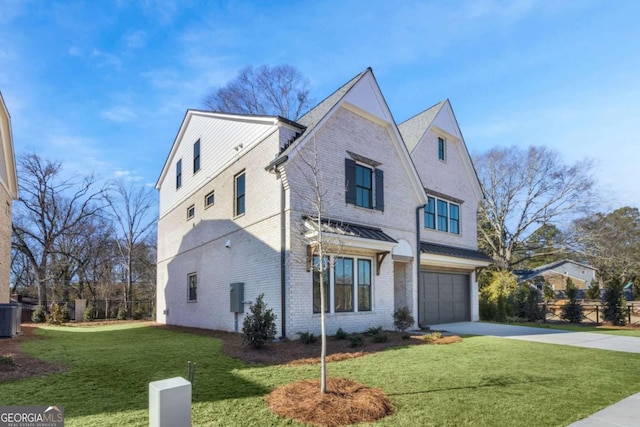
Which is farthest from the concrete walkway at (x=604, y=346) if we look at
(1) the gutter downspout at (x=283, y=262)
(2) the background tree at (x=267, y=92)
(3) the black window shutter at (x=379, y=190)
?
(2) the background tree at (x=267, y=92)

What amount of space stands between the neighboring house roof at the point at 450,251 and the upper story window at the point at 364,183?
3473 millimetres

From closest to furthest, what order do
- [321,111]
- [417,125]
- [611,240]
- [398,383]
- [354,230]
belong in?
[398,383] → [354,230] → [321,111] → [417,125] → [611,240]

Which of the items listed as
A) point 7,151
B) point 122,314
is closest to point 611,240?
point 122,314

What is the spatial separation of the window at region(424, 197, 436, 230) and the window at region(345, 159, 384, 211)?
4451 mm

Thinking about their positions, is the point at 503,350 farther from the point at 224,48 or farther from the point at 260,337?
the point at 224,48

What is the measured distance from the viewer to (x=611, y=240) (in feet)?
120

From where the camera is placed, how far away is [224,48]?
12.9m

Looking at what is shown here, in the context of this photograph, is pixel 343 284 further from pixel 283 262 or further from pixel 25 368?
pixel 25 368

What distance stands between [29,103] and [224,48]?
8178mm

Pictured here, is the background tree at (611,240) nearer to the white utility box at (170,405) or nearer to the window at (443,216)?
the window at (443,216)

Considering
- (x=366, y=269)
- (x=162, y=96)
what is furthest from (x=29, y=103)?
(x=366, y=269)

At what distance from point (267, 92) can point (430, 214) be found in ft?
55.7

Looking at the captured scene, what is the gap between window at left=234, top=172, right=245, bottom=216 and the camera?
14469 millimetres

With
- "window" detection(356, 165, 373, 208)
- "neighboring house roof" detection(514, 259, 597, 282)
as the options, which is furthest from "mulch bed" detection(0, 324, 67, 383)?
"neighboring house roof" detection(514, 259, 597, 282)
